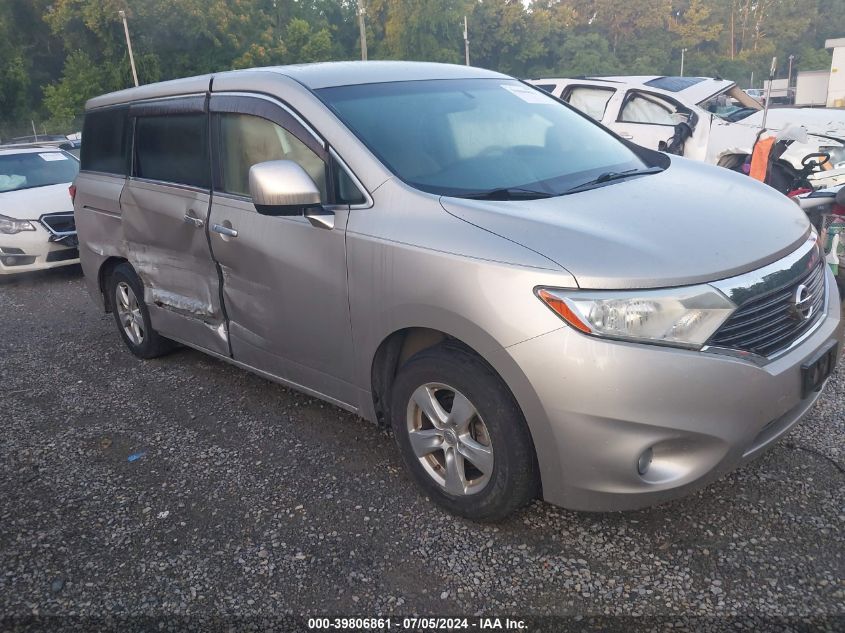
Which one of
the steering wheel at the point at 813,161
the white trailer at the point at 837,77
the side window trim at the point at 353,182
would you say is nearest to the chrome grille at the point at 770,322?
the side window trim at the point at 353,182

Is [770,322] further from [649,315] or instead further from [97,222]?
[97,222]

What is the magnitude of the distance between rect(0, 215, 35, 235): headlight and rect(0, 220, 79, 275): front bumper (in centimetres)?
4

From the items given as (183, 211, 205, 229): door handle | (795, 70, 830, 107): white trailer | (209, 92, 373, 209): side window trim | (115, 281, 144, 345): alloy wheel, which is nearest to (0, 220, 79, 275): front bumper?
(115, 281, 144, 345): alloy wheel

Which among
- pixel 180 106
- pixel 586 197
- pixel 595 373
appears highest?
pixel 180 106

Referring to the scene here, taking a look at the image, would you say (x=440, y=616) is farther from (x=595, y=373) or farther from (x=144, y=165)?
(x=144, y=165)

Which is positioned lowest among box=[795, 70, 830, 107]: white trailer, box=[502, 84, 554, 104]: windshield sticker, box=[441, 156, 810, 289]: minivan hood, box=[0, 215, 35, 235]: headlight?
box=[795, 70, 830, 107]: white trailer

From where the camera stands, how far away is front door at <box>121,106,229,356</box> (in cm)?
399

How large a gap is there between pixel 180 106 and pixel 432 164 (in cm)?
180

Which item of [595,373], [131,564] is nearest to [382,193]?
[595,373]

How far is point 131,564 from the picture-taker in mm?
2826

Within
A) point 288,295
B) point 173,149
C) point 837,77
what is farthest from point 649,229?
point 837,77

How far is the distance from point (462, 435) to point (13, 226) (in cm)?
738

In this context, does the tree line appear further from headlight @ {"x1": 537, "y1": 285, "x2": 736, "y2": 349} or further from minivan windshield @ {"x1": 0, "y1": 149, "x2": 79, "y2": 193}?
headlight @ {"x1": 537, "y1": 285, "x2": 736, "y2": 349}

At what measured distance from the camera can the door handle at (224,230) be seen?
3680mm
